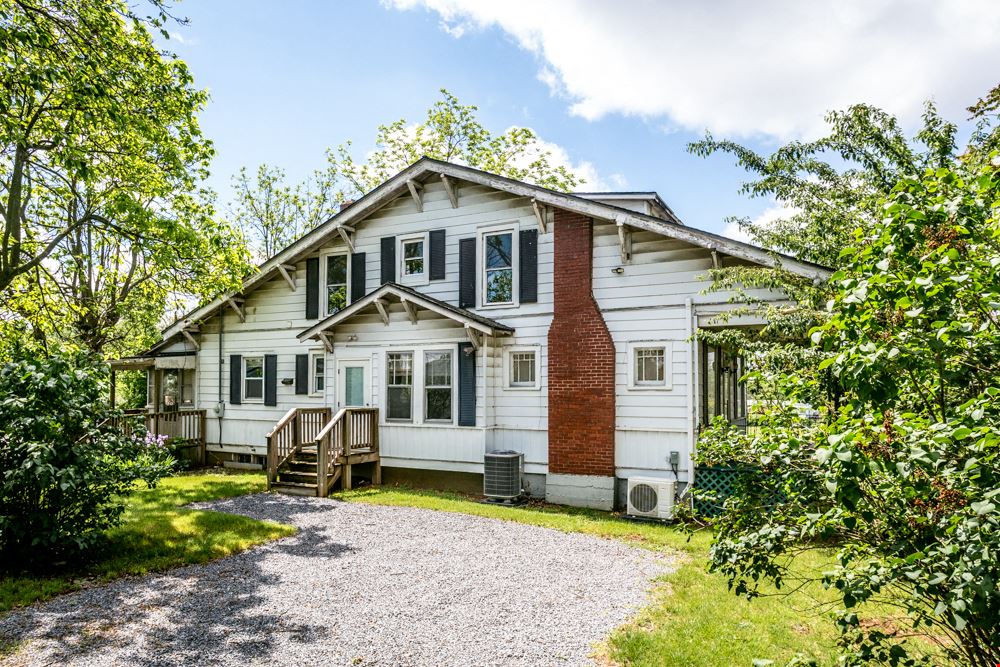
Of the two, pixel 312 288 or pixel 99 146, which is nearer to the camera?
pixel 99 146

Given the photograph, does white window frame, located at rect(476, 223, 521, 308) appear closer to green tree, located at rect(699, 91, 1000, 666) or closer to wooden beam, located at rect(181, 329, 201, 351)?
wooden beam, located at rect(181, 329, 201, 351)

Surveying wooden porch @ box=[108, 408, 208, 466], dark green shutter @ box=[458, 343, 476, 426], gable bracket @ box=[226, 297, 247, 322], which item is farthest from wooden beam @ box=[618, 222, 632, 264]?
wooden porch @ box=[108, 408, 208, 466]

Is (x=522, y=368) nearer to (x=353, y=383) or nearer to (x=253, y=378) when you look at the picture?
(x=353, y=383)

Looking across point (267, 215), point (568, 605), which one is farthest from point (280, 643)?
point (267, 215)

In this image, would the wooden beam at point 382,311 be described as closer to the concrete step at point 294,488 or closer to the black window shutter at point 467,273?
the black window shutter at point 467,273

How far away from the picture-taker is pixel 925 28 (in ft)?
21.0

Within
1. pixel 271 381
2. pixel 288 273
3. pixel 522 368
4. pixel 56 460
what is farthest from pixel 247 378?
pixel 56 460

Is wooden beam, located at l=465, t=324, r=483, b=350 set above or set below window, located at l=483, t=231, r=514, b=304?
below

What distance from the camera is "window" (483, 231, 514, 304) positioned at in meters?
12.8

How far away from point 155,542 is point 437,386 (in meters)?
6.07

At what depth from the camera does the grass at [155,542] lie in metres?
6.55

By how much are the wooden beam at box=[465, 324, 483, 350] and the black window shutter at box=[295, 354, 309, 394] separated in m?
5.04

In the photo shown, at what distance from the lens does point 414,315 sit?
13008 mm

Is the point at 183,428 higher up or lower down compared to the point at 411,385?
lower down
